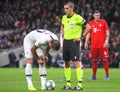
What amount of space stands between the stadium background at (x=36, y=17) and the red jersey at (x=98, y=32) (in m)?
13.6

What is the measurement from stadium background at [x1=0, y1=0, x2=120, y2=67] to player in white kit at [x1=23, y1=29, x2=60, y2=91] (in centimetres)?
1930

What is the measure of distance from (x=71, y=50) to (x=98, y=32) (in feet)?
15.3

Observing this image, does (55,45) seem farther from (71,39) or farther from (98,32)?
(98,32)

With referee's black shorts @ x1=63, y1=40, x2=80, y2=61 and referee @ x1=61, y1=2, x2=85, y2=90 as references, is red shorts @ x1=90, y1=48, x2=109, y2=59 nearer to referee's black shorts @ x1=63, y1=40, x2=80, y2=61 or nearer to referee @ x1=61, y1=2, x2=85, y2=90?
referee @ x1=61, y1=2, x2=85, y2=90

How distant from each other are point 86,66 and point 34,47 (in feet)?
63.1

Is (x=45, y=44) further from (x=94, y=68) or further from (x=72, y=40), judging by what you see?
(x=94, y=68)

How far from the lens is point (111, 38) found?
116 feet

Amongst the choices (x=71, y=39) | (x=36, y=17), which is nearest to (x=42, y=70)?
(x=71, y=39)

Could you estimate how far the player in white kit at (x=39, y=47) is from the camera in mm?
14016

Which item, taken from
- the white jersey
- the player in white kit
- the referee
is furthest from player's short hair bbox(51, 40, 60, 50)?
the referee

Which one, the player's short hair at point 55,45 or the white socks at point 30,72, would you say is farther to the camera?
the white socks at point 30,72

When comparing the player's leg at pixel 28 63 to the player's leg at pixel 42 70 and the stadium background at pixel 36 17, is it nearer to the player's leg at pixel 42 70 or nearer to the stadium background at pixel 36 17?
the player's leg at pixel 42 70

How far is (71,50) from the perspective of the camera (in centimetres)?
1580

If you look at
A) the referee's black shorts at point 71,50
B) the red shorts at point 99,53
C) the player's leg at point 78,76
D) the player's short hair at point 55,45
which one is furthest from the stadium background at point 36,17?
the player's short hair at point 55,45
